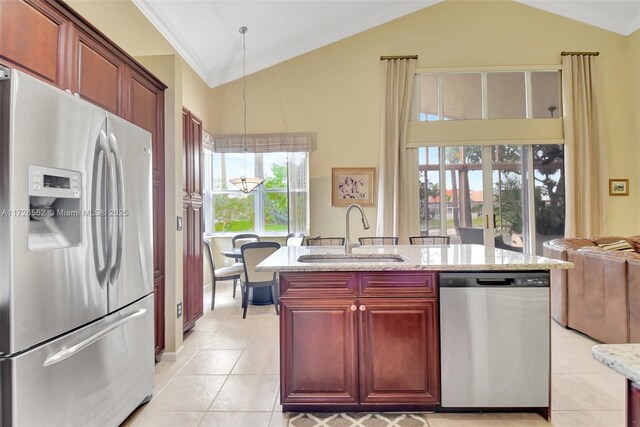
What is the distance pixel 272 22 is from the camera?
4391 mm

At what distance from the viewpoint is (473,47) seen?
5168 millimetres

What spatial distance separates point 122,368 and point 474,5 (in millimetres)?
6475

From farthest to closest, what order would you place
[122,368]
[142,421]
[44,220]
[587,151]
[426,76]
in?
[426,76] < [587,151] < [142,421] < [122,368] < [44,220]

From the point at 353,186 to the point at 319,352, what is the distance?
3.68 m

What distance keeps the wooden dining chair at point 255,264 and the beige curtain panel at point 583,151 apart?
4547 mm

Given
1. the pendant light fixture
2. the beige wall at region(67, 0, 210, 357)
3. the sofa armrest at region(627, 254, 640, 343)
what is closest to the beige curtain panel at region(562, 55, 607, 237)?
the sofa armrest at region(627, 254, 640, 343)

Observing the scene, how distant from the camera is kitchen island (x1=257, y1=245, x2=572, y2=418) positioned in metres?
1.83

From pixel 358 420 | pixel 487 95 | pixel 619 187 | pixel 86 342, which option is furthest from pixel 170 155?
pixel 619 187

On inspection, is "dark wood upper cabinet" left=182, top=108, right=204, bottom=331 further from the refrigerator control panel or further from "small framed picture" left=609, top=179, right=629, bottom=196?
"small framed picture" left=609, top=179, right=629, bottom=196

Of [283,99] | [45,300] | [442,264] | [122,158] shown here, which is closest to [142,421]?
[45,300]

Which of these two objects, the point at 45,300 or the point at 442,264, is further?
the point at 442,264

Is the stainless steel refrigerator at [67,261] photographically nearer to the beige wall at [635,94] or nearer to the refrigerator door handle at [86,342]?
the refrigerator door handle at [86,342]

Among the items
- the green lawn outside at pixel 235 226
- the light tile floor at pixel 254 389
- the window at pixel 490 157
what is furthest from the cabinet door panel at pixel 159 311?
the window at pixel 490 157

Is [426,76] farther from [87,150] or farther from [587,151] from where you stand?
[87,150]
